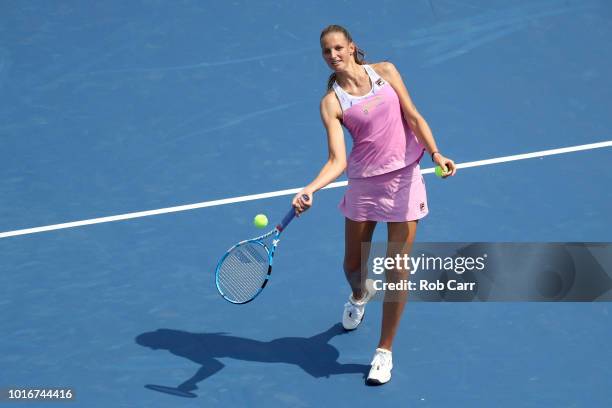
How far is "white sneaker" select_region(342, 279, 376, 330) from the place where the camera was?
311 inches

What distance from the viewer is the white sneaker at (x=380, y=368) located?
24.2 feet

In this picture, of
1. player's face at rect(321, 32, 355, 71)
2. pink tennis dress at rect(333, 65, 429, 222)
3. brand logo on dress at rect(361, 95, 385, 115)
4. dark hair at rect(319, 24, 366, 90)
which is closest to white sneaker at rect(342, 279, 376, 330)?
pink tennis dress at rect(333, 65, 429, 222)

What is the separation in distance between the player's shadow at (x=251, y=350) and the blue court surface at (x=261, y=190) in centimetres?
2

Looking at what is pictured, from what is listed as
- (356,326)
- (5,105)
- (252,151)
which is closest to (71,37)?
(5,105)

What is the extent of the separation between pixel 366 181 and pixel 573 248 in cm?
222

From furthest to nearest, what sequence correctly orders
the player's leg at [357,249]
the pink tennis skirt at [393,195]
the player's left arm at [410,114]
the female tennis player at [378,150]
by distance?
1. the player's leg at [357,249]
2. the pink tennis skirt at [393,195]
3. the player's left arm at [410,114]
4. the female tennis player at [378,150]

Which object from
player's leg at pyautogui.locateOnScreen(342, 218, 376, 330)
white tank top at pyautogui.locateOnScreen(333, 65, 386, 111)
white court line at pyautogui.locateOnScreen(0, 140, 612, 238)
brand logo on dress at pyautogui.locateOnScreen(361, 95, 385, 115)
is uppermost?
white court line at pyautogui.locateOnScreen(0, 140, 612, 238)

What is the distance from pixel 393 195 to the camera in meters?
7.26

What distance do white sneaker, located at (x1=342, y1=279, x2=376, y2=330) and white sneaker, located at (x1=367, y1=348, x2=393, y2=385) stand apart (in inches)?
20.3

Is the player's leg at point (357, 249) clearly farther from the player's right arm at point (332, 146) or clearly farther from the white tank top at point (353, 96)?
the white tank top at point (353, 96)

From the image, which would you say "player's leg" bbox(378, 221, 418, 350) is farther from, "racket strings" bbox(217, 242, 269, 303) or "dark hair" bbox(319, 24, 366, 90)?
"dark hair" bbox(319, 24, 366, 90)

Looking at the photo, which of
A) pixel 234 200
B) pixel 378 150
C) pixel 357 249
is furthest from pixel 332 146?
pixel 234 200

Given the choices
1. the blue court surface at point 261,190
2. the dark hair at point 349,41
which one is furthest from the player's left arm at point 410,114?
the blue court surface at point 261,190

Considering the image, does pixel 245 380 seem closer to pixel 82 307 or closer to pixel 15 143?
pixel 82 307
